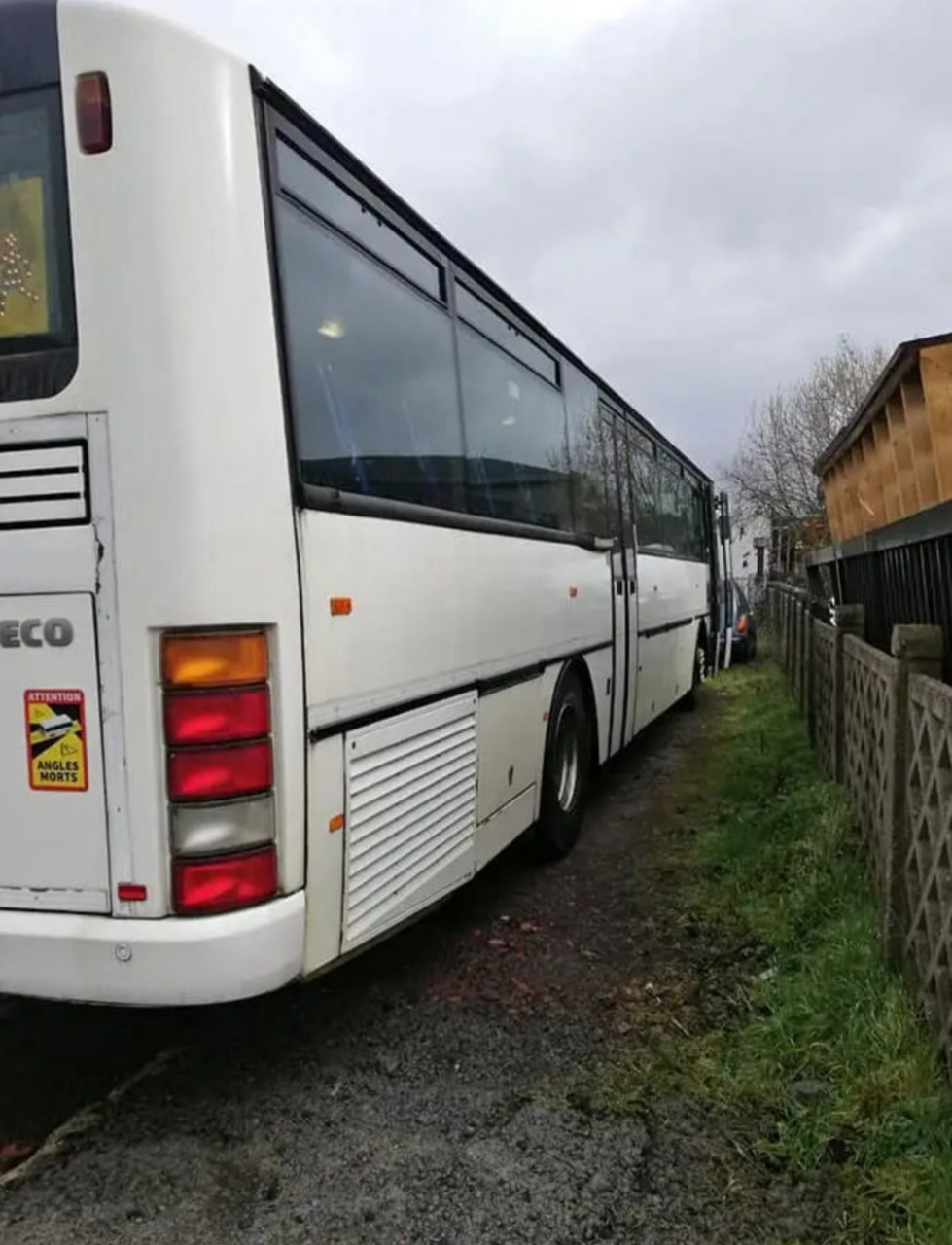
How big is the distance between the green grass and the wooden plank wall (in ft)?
5.60

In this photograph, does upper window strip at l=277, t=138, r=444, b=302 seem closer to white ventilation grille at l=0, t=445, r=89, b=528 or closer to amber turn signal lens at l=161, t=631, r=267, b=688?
white ventilation grille at l=0, t=445, r=89, b=528

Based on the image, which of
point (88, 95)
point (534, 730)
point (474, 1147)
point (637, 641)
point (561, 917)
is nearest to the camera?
point (88, 95)

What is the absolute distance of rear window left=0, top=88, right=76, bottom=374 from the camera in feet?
9.18

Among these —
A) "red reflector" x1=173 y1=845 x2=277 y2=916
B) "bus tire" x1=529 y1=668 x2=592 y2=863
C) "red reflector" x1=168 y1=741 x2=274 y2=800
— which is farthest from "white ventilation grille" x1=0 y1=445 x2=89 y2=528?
"bus tire" x1=529 y1=668 x2=592 y2=863

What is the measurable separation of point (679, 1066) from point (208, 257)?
289 centimetres

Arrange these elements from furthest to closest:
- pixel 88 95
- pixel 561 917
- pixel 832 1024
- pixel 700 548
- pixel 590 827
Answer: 1. pixel 700 548
2. pixel 590 827
3. pixel 561 917
4. pixel 832 1024
5. pixel 88 95

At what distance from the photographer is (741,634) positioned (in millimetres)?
17906

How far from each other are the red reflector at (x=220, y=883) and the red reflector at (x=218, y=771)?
7.1 inches

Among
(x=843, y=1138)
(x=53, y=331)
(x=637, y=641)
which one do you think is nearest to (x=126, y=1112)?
(x=843, y=1138)

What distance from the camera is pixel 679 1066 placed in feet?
11.1

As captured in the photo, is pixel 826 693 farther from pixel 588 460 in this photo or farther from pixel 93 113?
pixel 93 113

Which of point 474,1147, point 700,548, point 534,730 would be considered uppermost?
point 700,548

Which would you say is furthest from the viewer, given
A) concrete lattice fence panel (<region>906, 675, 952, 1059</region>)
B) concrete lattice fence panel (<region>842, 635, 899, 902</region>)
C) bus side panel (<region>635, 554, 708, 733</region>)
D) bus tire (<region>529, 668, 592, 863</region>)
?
bus side panel (<region>635, 554, 708, 733</region>)

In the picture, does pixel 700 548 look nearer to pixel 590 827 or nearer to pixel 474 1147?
pixel 590 827
